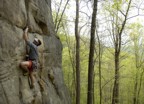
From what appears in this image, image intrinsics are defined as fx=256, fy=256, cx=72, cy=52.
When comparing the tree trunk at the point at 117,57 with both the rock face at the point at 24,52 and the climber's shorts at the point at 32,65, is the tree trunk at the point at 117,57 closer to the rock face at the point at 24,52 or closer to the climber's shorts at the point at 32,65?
the rock face at the point at 24,52

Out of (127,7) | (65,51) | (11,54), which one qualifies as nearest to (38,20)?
(11,54)

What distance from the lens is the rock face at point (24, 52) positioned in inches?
371

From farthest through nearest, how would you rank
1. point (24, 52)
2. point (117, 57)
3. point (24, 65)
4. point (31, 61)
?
point (117, 57) → point (24, 52) → point (31, 61) → point (24, 65)

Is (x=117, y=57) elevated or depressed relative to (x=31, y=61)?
depressed

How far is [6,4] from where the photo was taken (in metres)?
9.84

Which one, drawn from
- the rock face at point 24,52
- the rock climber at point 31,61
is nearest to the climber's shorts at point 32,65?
the rock climber at point 31,61

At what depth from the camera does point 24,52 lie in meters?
10.9

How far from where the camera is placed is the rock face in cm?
943

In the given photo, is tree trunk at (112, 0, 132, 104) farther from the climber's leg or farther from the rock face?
the climber's leg

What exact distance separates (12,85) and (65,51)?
28.1 meters

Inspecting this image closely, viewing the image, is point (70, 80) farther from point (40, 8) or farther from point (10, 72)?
point (10, 72)

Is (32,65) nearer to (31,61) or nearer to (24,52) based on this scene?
(31,61)

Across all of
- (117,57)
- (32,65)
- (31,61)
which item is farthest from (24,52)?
(117,57)

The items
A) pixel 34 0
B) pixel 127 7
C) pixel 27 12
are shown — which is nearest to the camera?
pixel 27 12
